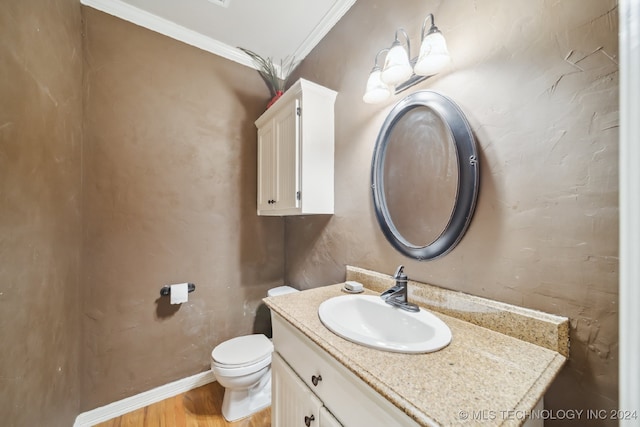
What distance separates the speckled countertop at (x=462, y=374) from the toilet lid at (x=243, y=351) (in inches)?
33.9

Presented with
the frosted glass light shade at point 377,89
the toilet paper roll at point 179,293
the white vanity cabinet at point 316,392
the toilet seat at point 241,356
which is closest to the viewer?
the white vanity cabinet at point 316,392

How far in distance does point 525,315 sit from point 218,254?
1.86 metres

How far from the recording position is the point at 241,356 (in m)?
1.52

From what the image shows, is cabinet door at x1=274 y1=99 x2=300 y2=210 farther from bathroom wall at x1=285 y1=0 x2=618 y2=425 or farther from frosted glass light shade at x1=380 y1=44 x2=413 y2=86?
bathroom wall at x1=285 y1=0 x2=618 y2=425

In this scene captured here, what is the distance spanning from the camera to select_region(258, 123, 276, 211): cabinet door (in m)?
1.80

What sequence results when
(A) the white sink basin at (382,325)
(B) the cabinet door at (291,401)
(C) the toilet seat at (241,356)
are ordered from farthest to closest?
(C) the toilet seat at (241,356) → (B) the cabinet door at (291,401) → (A) the white sink basin at (382,325)

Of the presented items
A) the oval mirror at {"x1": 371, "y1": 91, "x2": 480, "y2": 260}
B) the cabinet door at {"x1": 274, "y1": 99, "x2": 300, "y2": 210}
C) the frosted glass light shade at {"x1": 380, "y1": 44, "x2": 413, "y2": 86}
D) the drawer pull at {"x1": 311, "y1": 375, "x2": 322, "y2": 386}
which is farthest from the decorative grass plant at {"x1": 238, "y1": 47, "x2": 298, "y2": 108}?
the drawer pull at {"x1": 311, "y1": 375, "x2": 322, "y2": 386}

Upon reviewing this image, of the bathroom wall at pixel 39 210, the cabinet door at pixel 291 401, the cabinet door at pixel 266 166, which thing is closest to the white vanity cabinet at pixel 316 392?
the cabinet door at pixel 291 401

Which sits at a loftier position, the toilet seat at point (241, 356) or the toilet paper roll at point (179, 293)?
the toilet paper roll at point (179, 293)

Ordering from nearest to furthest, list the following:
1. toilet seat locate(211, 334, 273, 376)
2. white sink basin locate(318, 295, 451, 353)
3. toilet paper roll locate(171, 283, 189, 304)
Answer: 1. white sink basin locate(318, 295, 451, 353)
2. toilet seat locate(211, 334, 273, 376)
3. toilet paper roll locate(171, 283, 189, 304)

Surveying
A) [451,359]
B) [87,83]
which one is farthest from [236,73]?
[451,359]

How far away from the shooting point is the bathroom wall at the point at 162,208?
1.54 m

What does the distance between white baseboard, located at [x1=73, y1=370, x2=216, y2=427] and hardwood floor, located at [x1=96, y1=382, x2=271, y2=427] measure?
1.1 inches

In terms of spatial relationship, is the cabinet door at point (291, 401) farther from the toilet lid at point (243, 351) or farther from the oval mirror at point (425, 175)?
the oval mirror at point (425, 175)
